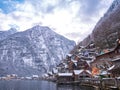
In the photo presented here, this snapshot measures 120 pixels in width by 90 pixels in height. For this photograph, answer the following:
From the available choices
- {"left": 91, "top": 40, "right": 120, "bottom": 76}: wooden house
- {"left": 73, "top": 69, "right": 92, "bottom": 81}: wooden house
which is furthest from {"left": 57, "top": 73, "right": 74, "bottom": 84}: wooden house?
{"left": 91, "top": 40, "right": 120, "bottom": 76}: wooden house

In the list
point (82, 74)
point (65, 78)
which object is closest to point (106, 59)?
point (82, 74)

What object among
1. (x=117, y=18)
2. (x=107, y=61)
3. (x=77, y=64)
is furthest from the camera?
(x=117, y=18)

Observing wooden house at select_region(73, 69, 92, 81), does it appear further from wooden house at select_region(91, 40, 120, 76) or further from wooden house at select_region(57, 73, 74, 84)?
wooden house at select_region(57, 73, 74, 84)

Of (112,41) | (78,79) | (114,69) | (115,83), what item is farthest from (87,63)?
(115,83)

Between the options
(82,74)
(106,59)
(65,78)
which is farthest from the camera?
(65,78)

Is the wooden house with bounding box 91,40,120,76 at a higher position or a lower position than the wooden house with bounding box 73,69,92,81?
higher

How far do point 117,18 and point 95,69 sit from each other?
288ft

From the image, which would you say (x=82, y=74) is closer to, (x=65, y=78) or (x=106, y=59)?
(x=106, y=59)

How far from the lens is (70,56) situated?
566ft

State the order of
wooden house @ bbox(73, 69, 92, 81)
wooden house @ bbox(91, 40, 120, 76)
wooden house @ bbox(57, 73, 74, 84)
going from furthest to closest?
1. wooden house @ bbox(57, 73, 74, 84)
2. wooden house @ bbox(73, 69, 92, 81)
3. wooden house @ bbox(91, 40, 120, 76)

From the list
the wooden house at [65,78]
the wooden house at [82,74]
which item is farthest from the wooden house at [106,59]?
the wooden house at [65,78]

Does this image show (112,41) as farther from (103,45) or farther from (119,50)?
(119,50)

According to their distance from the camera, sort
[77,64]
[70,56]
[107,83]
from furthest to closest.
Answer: [70,56] → [77,64] → [107,83]

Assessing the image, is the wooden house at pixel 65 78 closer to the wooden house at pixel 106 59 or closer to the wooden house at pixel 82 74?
the wooden house at pixel 82 74
